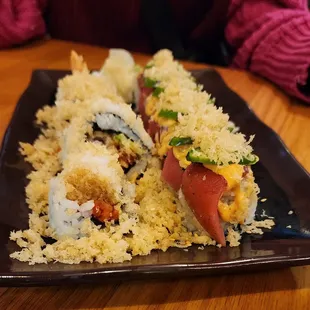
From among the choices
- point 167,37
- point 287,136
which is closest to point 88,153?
point 287,136

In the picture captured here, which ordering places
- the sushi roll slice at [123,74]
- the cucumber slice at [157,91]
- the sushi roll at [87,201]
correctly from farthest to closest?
the sushi roll slice at [123,74], the cucumber slice at [157,91], the sushi roll at [87,201]

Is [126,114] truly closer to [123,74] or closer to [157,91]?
[157,91]

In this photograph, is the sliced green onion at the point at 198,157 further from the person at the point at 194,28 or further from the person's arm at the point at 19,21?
the person's arm at the point at 19,21

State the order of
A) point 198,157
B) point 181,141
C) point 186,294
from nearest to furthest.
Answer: point 186,294
point 198,157
point 181,141

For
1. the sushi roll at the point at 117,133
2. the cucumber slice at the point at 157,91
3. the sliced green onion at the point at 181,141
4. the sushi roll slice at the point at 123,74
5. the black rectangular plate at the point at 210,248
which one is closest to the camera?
the black rectangular plate at the point at 210,248

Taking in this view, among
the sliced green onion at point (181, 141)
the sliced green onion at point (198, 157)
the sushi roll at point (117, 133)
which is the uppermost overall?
the sliced green onion at point (198, 157)

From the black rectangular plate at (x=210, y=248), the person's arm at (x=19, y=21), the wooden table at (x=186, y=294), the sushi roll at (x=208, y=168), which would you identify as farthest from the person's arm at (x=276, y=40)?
the wooden table at (x=186, y=294)

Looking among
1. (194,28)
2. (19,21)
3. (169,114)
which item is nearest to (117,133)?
(169,114)
